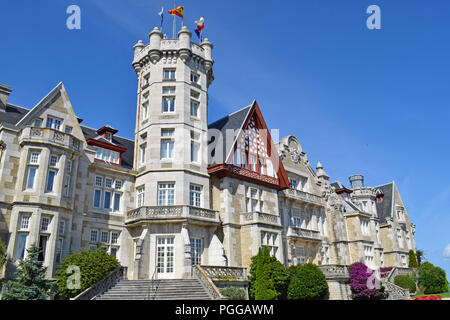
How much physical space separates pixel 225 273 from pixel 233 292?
137 cm

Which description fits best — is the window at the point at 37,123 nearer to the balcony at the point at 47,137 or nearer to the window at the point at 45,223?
the balcony at the point at 47,137

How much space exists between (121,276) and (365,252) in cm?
3138

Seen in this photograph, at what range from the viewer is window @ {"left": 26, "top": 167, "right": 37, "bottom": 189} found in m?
22.7

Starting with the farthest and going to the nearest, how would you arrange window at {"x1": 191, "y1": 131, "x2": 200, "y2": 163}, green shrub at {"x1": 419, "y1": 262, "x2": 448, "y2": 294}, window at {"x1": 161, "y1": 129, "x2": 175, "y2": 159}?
green shrub at {"x1": 419, "y1": 262, "x2": 448, "y2": 294} → window at {"x1": 191, "y1": 131, "x2": 200, "y2": 163} → window at {"x1": 161, "y1": 129, "x2": 175, "y2": 159}

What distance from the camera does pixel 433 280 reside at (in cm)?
4622

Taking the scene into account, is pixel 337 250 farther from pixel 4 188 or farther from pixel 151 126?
pixel 4 188

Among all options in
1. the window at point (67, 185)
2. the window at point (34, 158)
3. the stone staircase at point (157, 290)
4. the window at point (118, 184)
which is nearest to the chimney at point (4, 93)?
the window at point (34, 158)

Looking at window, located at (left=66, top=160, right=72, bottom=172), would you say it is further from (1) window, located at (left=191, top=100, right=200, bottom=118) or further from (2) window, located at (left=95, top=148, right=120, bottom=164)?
(1) window, located at (left=191, top=100, right=200, bottom=118)

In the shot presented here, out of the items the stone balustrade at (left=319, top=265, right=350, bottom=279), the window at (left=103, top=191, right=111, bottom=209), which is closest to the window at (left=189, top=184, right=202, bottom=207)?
the window at (left=103, top=191, right=111, bottom=209)

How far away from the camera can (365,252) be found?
4356cm

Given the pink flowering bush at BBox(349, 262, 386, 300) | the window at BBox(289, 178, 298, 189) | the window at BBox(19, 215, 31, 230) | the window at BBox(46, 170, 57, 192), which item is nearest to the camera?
the window at BBox(19, 215, 31, 230)

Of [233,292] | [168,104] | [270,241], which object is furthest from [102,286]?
[168,104]

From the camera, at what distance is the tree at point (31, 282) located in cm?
1864
